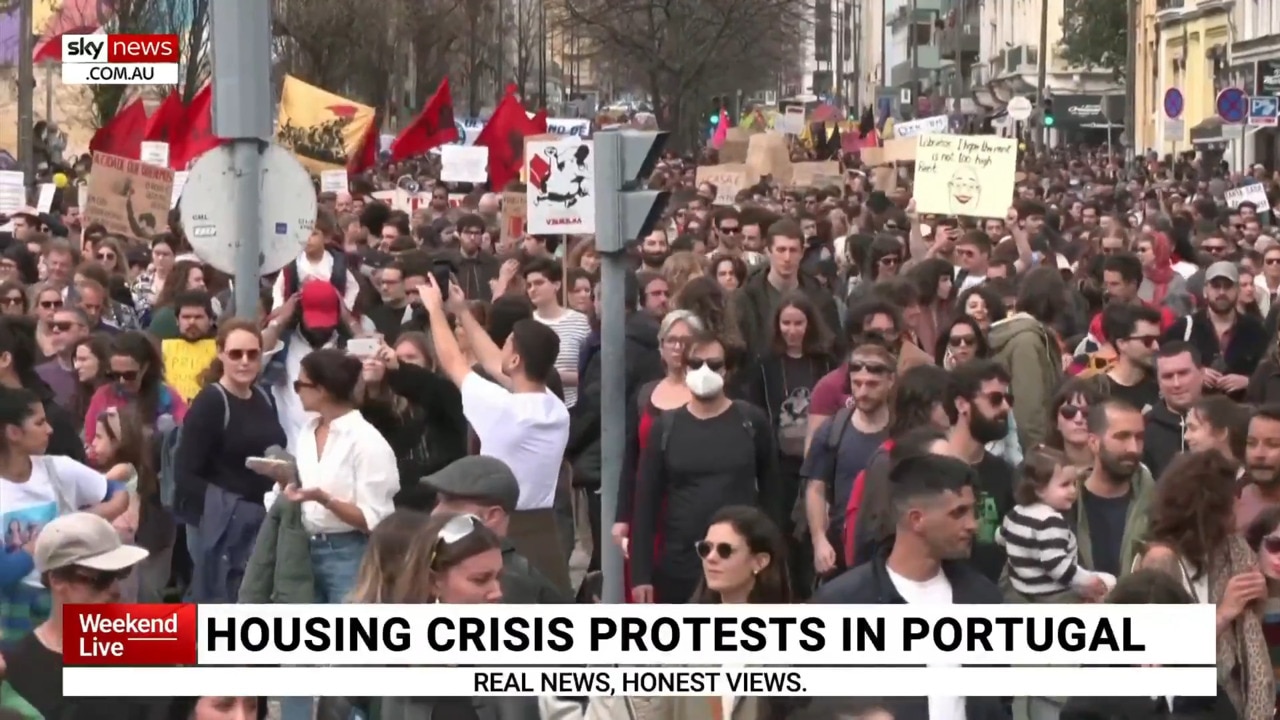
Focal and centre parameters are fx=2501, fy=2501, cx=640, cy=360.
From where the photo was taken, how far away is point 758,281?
12.2 metres

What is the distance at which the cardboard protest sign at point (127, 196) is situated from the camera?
61.3ft

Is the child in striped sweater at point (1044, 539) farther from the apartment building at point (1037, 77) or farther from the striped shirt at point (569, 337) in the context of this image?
the apartment building at point (1037, 77)

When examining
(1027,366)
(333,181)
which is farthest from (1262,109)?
(1027,366)

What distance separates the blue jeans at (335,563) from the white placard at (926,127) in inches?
779

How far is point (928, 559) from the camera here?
5.90m

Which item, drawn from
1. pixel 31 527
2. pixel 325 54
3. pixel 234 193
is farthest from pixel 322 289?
pixel 325 54

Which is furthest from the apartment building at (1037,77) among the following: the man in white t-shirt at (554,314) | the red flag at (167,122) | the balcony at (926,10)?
the man in white t-shirt at (554,314)

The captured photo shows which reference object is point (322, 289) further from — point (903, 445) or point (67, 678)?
point (67, 678)

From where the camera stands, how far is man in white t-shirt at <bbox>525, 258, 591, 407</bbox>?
39.1ft

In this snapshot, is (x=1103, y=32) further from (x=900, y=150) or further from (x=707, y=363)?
(x=707, y=363)

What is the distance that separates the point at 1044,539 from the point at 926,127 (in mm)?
25238

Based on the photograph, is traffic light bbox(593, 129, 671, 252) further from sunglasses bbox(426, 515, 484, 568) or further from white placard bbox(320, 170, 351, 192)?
white placard bbox(320, 170, 351, 192)

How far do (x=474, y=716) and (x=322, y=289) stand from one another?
17.7 feet

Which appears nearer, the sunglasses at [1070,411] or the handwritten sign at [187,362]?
the sunglasses at [1070,411]
